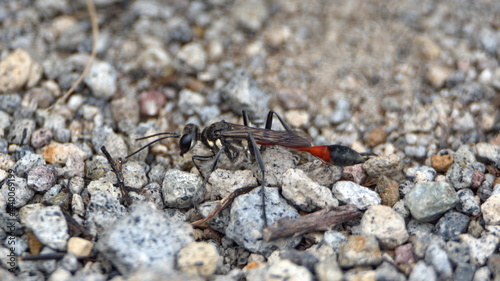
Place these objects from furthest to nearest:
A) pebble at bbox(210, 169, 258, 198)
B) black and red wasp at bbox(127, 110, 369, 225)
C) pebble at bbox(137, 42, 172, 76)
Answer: pebble at bbox(137, 42, 172, 76) < black and red wasp at bbox(127, 110, 369, 225) < pebble at bbox(210, 169, 258, 198)

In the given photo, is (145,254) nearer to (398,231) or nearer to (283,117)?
(398,231)

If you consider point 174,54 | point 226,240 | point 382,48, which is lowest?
point 226,240

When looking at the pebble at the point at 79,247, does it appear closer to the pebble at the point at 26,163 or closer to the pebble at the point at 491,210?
the pebble at the point at 26,163

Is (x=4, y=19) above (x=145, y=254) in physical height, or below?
above

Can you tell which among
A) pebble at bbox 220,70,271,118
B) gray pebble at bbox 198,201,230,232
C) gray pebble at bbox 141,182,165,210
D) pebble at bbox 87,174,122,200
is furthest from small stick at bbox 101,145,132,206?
pebble at bbox 220,70,271,118

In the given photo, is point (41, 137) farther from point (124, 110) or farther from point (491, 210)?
point (491, 210)

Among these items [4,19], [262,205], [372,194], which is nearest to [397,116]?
[372,194]

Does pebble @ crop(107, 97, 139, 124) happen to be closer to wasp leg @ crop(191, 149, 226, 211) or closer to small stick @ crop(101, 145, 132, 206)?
small stick @ crop(101, 145, 132, 206)

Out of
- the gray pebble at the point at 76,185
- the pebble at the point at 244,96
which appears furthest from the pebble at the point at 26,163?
the pebble at the point at 244,96
